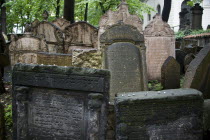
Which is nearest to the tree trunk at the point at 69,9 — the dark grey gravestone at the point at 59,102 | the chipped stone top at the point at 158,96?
the dark grey gravestone at the point at 59,102

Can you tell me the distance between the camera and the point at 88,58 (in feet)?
18.5

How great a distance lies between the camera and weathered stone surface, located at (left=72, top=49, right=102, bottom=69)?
5.57m

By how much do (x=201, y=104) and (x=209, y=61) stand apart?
138 centimetres

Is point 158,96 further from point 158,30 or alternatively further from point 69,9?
point 69,9

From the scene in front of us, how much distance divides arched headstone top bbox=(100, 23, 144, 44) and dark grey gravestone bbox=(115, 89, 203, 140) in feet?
7.28

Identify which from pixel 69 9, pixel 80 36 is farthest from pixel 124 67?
pixel 69 9

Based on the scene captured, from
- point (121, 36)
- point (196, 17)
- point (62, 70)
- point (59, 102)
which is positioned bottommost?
point (59, 102)

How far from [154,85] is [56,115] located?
4.12 m

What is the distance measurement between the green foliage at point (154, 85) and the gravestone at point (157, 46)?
33 centimetres

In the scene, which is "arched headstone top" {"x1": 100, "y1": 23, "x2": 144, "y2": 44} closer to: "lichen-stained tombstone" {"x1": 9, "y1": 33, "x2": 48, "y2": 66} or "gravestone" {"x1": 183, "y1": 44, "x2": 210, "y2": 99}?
"gravestone" {"x1": 183, "y1": 44, "x2": 210, "y2": 99}

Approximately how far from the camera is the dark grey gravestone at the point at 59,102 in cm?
323

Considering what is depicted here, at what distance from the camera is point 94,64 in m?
5.58

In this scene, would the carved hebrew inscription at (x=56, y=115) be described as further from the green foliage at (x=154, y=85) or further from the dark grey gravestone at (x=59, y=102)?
the green foliage at (x=154, y=85)

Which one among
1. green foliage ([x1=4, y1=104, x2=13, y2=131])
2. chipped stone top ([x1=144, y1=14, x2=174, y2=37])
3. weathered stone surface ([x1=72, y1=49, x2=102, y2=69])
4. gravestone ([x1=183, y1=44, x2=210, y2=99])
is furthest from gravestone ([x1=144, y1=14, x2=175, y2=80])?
green foliage ([x1=4, y1=104, x2=13, y2=131])
